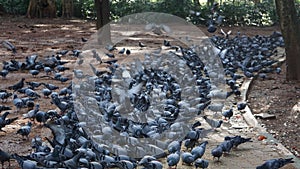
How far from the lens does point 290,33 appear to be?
7898mm

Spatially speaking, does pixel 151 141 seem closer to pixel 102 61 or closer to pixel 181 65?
pixel 181 65

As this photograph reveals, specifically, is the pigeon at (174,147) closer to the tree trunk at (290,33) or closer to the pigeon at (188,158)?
the pigeon at (188,158)

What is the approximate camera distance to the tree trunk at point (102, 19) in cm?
1081

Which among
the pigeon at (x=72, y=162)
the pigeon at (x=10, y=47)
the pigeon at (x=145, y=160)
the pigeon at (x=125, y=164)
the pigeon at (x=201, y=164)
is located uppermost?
the pigeon at (x=72, y=162)

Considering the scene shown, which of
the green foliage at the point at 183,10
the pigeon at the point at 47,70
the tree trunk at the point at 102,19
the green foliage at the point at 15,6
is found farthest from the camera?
the green foliage at the point at 15,6

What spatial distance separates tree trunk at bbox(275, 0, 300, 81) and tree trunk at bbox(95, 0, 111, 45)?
14.3 feet

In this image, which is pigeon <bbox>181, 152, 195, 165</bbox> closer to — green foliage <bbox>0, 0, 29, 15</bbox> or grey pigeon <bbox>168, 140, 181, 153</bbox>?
grey pigeon <bbox>168, 140, 181, 153</bbox>

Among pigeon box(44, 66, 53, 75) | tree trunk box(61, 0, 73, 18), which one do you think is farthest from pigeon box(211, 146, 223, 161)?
tree trunk box(61, 0, 73, 18)

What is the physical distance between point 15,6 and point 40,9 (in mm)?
1895

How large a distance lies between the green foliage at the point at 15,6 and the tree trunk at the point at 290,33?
15239 millimetres

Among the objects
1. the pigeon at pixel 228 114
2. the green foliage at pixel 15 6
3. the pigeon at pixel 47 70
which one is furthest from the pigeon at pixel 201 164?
the green foliage at pixel 15 6

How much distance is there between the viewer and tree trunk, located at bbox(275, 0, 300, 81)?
7.73 m

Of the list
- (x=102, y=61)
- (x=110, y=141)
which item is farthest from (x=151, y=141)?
Result: (x=102, y=61)

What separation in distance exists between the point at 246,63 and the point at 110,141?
16.4ft
